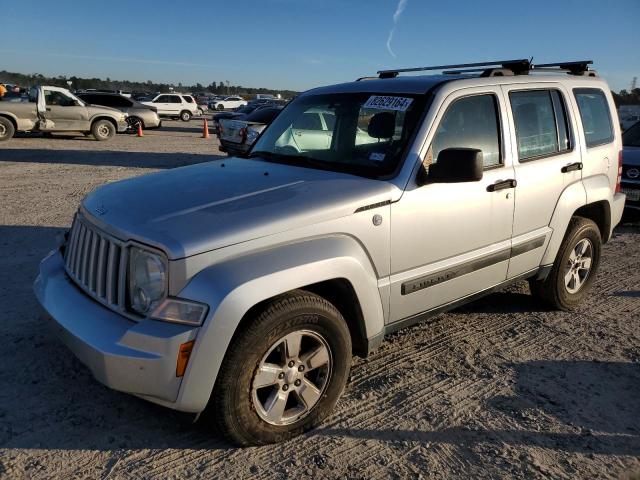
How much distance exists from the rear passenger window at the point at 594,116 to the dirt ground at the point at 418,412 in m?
1.57

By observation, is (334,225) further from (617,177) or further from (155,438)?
(617,177)

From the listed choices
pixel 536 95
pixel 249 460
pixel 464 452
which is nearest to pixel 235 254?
pixel 249 460

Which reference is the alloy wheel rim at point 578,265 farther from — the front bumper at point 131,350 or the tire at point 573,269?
the front bumper at point 131,350

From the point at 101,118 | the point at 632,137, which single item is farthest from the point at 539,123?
the point at 101,118

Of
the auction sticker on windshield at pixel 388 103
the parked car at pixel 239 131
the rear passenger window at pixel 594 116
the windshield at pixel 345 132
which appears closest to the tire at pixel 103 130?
the parked car at pixel 239 131

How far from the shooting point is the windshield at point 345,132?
3436 millimetres

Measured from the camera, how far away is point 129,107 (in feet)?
73.8

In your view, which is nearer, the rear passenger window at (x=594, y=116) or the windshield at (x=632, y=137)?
the rear passenger window at (x=594, y=116)

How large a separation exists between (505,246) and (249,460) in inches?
92.5

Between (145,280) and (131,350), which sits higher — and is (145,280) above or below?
above

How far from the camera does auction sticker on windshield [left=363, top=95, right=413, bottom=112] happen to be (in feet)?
11.7

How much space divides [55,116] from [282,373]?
1740 centimetres

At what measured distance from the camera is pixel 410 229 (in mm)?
3227

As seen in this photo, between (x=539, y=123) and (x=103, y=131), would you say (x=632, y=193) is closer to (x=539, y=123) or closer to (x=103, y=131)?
(x=539, y=123)
